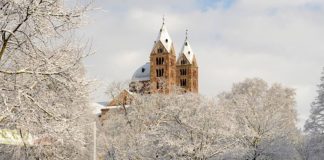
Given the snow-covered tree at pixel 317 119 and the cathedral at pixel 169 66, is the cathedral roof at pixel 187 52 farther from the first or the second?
the snow-covered tree at pixel 317 119

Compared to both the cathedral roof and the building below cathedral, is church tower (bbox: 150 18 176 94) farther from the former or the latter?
the cathedral roof

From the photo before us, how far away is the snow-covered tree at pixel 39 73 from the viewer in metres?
11.8

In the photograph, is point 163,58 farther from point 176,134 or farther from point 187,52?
point 176,134

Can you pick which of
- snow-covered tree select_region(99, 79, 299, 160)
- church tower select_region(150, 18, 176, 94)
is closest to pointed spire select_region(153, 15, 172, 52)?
church tower select_region(150, 18, 176, 94)

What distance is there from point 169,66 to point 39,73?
94542 mm

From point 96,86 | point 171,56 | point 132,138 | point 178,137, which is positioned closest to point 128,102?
point 132,138

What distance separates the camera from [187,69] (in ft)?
365

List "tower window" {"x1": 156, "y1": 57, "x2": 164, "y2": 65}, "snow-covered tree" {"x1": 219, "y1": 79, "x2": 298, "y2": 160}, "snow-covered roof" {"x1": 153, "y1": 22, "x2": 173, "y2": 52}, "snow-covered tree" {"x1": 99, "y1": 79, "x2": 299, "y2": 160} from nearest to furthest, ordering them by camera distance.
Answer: "snow-covered tree" {"x1": 99, "y1": 79, "x2": 299, "y2": 160}, "snow-covered tree" {"x1": 219, "y1": 79, "x2": 298, "y2": 160}, "tower window" {"x1": 156, "y1": 57, "x2": 164, "y2": 65}, "snow-covered roof" {"x1": 153, "y1": 22, "x2": 173, "y2": 52}

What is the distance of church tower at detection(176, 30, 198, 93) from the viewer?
110000mm

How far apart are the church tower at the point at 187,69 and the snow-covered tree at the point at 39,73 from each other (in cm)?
9553

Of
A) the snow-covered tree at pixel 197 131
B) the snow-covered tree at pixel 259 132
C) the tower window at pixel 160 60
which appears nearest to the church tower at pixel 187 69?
the tower window at pixel 160 60

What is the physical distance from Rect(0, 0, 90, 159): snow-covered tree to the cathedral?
88819mm

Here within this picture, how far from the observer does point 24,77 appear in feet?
42.3

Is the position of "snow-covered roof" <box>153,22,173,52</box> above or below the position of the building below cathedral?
above
